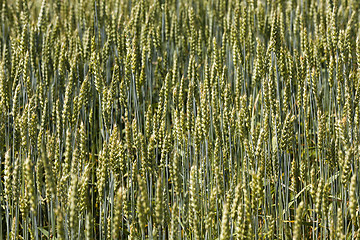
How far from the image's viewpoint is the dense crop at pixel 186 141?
122 cm

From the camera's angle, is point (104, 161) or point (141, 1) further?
point (141, 1)

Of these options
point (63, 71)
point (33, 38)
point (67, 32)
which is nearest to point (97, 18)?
point (67, 32)

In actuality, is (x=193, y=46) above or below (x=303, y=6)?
below

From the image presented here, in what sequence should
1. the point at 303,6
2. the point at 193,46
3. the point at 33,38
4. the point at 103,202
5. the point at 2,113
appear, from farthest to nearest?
the point at 303,6 → the point at 193,46 → the point at 33,38 → the point at 2,113 → the point at 103,202

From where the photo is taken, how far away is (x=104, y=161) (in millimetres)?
1284

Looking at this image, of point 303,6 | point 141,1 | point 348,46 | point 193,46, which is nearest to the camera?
point 348,46

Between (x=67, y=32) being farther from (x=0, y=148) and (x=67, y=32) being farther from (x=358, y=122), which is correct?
(x=358, y=122)

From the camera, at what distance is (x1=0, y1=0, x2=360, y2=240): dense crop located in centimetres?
122

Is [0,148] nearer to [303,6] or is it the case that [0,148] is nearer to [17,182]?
[17,182]

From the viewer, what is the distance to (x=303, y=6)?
10.1ft

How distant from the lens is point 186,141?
168 cm

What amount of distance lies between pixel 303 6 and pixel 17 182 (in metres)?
2.46

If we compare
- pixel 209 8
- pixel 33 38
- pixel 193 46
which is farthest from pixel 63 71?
pixel 209 8

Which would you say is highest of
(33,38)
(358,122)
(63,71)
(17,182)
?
(33,38)
